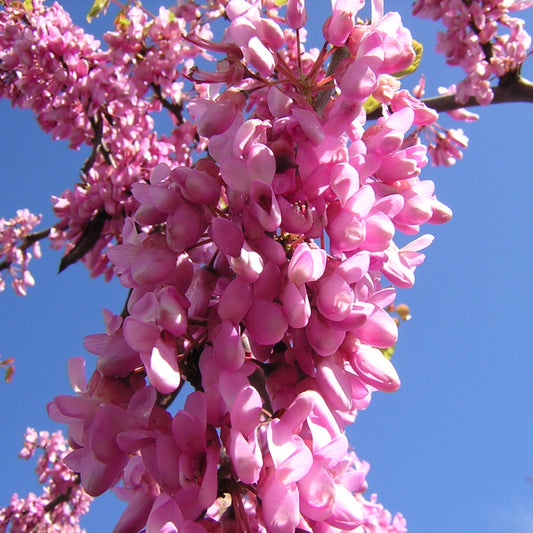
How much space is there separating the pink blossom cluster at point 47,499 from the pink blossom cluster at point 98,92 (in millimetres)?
3557

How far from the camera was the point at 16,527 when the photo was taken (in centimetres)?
563

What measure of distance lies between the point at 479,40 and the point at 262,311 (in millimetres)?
2811

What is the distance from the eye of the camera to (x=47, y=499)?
604cm

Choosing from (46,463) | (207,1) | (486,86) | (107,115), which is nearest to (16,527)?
(46,463)

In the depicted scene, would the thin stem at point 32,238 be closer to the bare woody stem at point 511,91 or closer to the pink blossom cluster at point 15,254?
the pink blossom cluster at point 15,254

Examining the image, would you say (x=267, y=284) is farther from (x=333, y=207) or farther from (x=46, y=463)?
(x=46, y=463)

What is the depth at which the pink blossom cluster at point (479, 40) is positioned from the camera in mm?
2623

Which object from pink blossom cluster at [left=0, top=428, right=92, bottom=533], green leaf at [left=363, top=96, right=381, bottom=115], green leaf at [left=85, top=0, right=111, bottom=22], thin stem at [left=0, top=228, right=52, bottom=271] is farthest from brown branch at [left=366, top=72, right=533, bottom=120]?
pink blossom cluster at [left=0, top=428, right=92, bottom=533]

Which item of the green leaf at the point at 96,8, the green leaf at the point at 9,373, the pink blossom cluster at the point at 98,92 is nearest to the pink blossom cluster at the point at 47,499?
the green leaf at the point at 9,373

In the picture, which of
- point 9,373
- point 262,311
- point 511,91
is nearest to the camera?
point 262,311

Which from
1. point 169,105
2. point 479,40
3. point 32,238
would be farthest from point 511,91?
point 32,238

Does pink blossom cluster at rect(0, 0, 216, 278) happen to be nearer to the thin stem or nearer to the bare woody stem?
the thin stem

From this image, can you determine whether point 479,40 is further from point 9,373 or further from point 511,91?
point 9,373

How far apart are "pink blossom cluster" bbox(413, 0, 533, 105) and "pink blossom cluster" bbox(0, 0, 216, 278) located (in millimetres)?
1427
